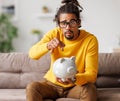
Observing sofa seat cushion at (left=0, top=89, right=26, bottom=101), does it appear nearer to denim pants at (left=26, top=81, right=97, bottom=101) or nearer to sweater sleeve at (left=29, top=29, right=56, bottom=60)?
denim pants at (left=26, top=81, right=97, bottom=101)

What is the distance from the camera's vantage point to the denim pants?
1886 millimetres

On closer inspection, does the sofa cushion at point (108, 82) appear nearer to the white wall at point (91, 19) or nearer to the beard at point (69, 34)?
the beard at point (69, 34)

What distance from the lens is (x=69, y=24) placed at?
202 centimetres

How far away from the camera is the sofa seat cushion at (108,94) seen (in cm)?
206

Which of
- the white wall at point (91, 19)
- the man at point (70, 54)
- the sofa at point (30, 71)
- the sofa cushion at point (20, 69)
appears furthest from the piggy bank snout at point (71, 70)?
the white wall at point (91, 19)

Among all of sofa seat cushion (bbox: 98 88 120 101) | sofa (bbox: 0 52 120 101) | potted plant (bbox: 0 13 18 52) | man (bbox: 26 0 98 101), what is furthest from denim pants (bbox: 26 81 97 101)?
potted plant (bbox: 0 13 18 52)

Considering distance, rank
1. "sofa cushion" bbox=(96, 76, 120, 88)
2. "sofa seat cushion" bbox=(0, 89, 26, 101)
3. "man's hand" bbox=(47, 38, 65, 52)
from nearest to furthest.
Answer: "man's hand" bbox=(47, 38, 65, 52)
"sofa seat cushion" bbox=(0, 89, 26, 101)
"sofa cushion" bbox=(96, 76, 120, 88)

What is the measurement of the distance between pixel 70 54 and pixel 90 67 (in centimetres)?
19

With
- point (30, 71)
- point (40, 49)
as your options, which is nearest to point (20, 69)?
point (30, 71)

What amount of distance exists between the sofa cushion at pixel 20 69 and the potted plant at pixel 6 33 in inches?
89.9

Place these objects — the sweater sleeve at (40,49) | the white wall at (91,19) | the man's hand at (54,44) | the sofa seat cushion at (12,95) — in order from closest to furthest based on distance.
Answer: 1. the man's hand at (54,44)
2. the sweater sleeve at (40,49)
3. the sofa seat cushion at (12,95)
4. the white wall at (91,19)

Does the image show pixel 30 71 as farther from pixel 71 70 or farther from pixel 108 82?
pixel 71 70

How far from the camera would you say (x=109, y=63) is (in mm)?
2490

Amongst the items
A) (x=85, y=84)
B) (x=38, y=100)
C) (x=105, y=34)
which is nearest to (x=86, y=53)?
(x=85, y=84)
